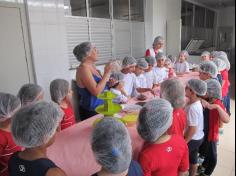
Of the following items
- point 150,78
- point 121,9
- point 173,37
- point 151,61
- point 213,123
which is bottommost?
point 213,123

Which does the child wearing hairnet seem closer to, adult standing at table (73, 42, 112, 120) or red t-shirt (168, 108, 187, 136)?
adult standing at table (73, 42, 112, 120)

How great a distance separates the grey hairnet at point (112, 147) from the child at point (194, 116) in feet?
2.66

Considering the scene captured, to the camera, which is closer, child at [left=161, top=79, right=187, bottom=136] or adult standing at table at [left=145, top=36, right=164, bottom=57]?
child at [left=161, top=79, right=187, bottom=136]

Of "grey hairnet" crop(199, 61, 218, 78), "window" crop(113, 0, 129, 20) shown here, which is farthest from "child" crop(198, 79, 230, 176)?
"window" crop(113, 0, 129, 20)

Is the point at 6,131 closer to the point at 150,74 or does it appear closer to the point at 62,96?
the point at 62,96

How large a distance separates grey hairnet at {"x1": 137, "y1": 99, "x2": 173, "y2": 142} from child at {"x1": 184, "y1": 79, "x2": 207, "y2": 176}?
53cm

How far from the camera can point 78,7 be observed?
3213 millimetres

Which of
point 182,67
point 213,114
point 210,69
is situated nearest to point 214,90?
point 213,114

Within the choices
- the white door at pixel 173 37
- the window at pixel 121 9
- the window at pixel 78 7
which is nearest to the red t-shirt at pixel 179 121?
the window at pixel 78 7

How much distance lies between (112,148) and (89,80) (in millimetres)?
958

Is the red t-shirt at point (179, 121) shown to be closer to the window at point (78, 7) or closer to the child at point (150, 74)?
the child at point (150, 74)

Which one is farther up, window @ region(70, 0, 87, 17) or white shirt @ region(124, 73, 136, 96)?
window @ region(70, 0, 87, 17)

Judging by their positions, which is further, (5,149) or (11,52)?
(11,52)

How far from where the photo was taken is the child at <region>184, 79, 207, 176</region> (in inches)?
58.8
